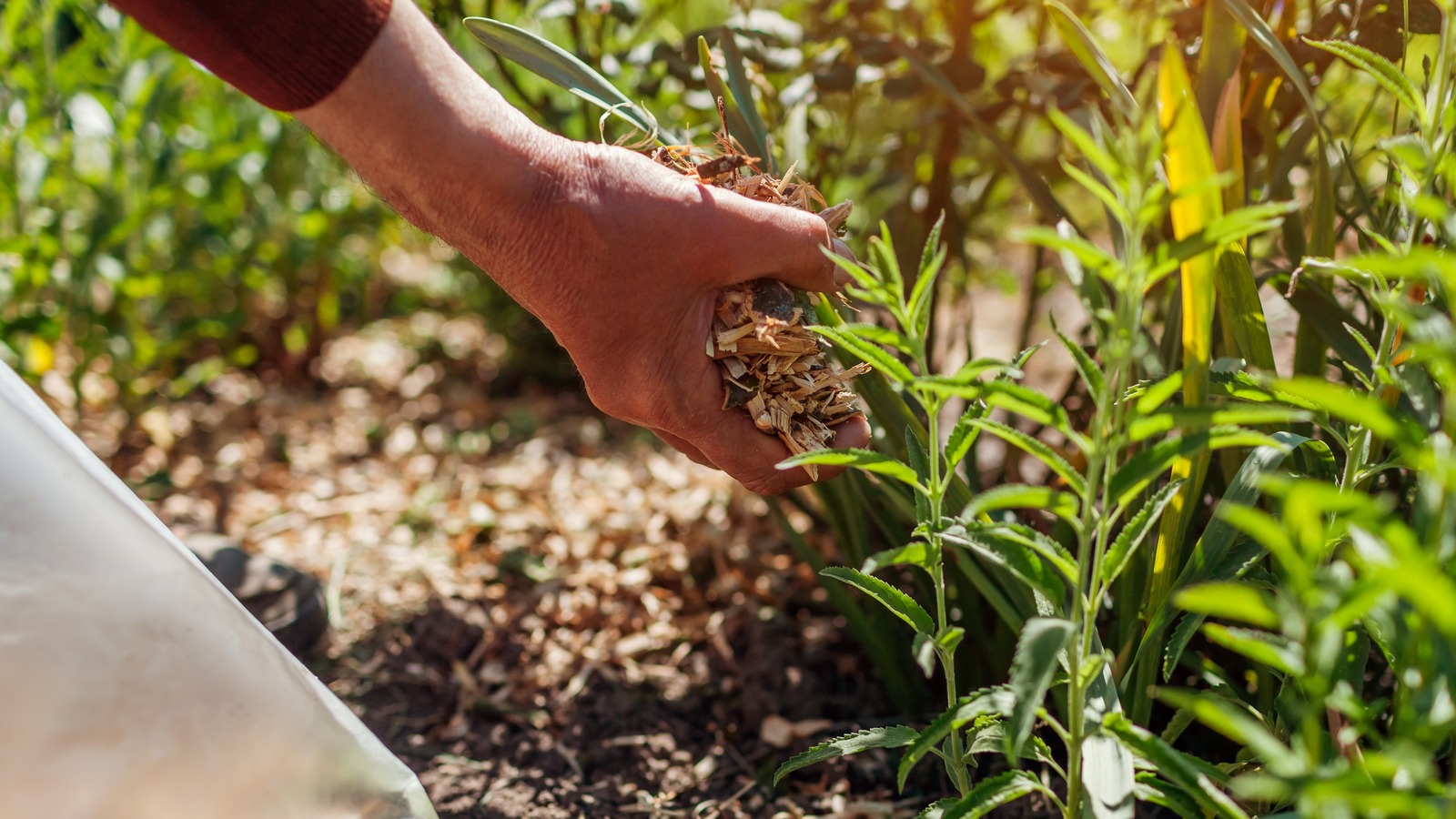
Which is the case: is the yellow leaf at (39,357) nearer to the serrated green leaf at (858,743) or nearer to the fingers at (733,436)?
the fingers at (733,436)

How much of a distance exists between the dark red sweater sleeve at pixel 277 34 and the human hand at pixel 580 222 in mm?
16

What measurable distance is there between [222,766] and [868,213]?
1769 mm

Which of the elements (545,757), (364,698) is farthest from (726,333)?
(364,698)

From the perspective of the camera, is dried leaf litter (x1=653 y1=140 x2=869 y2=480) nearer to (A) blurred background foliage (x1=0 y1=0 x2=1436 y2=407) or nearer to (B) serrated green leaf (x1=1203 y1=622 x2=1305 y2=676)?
(A) blurred background foliage (x1=0 y1=0 x2=1436 y2=407)

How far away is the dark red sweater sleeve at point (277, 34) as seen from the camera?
0.93 metres

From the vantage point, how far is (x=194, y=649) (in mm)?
902

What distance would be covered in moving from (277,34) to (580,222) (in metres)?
0.33

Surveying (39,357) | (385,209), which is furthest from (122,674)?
(385,209)

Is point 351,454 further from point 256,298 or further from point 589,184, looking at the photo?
point 589,184

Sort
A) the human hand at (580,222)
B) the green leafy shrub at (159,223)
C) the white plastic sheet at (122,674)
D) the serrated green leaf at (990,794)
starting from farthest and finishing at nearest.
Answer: the green leafy shrub at (159,223)
the human hand at (580,222)
the white plastic sheet at (122,674)
the serrated green leaf at (990,794)

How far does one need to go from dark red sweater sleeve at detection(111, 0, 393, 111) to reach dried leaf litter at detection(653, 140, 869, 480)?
1.13 feet

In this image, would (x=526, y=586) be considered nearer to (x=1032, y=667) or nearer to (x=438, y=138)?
(x=438, y=138)

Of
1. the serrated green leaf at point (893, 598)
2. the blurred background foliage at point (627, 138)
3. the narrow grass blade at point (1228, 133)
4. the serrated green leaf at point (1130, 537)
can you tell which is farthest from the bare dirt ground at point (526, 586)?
the narrow grass blade at point (1228, 133)

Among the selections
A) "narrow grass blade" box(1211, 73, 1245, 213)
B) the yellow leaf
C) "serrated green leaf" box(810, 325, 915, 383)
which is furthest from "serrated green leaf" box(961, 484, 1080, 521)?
the yellow leaf
